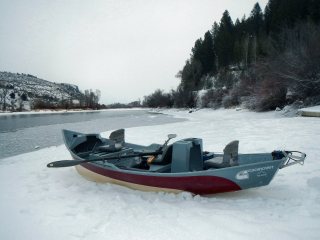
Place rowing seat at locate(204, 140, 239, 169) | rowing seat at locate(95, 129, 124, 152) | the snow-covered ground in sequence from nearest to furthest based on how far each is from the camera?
the snow-covered ground
rowing seat at locate(204, 140, 239, 169)
rowing seat at locate(95, 129, 124, 152)

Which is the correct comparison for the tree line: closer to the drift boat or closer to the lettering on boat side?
the drift boat

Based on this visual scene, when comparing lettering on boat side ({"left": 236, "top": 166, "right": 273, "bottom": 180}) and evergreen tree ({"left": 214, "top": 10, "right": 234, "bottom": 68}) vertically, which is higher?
evergreen tree ({"left": 214, "top": 10, "right": 234, "bottom": 68})

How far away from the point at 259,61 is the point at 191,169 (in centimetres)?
3620

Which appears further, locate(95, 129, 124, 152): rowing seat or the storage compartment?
locate(95, 129, 124, 152): rowing seat

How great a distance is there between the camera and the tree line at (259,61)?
23672 millimetres

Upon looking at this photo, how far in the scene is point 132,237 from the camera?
4.38 m

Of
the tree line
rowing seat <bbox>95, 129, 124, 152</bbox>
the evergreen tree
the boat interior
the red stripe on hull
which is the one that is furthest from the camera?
the evergreen tree

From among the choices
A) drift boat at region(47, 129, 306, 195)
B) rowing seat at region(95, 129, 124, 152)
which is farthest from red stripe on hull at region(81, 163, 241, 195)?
rowing seat at region(95, 129, 124, 152)

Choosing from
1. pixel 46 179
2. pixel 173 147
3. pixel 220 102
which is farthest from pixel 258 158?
pixel 220 102

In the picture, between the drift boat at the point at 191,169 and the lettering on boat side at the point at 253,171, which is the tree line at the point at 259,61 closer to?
the drift boat at the point at 191,169

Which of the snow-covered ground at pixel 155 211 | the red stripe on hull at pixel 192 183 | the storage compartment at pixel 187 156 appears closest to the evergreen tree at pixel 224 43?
the snow-covered ground at pixel 155 211

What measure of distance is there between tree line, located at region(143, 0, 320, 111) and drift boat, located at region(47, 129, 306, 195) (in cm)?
1920

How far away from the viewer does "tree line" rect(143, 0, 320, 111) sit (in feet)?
77.7

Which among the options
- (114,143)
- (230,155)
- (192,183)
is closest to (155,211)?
(192,183)
